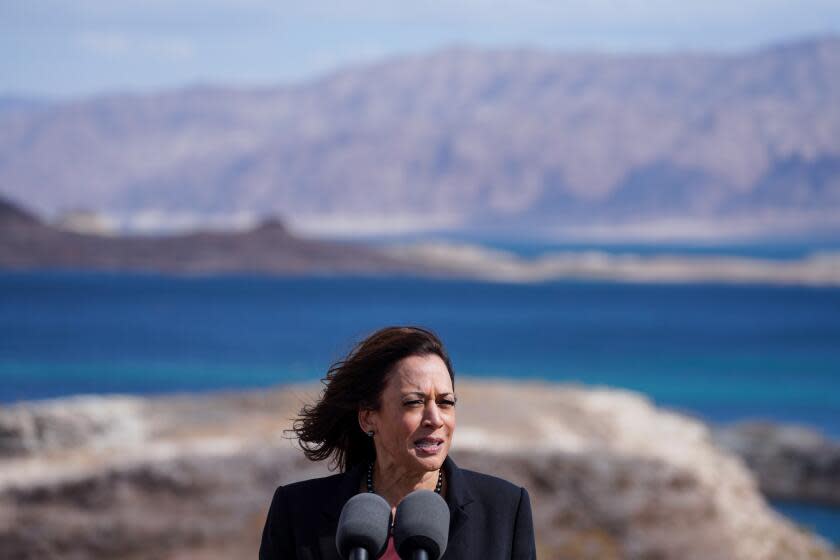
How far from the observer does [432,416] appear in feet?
7.48

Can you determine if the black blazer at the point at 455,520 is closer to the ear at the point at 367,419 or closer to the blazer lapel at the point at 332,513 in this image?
the blazer lapel at the point at 332,513

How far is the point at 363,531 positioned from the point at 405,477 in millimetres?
351

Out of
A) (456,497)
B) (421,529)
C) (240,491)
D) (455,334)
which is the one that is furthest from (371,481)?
(455,334)

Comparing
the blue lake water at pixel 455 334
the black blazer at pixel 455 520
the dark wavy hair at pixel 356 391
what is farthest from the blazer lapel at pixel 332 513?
the blue lake water at pixel 455 334

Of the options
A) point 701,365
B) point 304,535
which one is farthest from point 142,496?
point 701,365

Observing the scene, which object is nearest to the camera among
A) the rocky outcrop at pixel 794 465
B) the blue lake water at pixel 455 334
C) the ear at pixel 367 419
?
the ear at pixel 367 419

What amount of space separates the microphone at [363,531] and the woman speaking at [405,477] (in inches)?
5.6

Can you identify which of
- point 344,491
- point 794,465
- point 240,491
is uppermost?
point 794,465

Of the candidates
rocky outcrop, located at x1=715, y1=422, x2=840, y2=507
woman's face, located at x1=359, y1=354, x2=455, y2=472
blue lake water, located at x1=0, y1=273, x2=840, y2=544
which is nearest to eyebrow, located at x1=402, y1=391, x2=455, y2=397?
woman's face, located at x1=359, y1=354, x2=455, y2=472

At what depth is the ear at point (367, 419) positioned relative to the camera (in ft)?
7.89

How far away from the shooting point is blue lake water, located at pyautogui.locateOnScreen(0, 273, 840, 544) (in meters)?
50.1

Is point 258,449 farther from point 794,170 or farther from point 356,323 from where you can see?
point 794,170

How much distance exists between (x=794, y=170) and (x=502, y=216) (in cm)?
3881

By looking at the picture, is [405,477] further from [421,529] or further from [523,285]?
[523,285]
